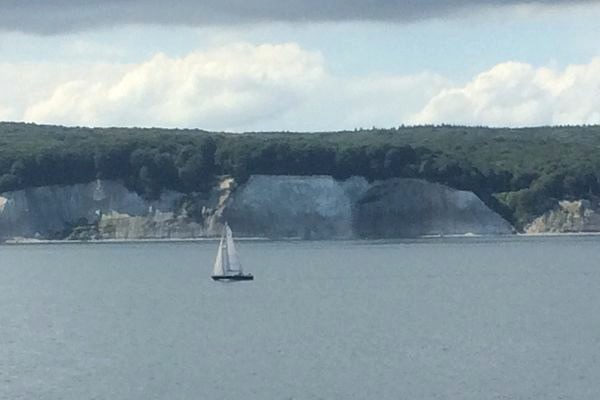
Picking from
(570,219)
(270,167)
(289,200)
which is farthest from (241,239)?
(570,219)

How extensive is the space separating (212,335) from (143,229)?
306ft

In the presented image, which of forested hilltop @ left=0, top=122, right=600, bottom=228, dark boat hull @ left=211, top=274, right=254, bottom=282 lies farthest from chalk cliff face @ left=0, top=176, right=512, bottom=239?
dark boat hull @ left=211, top=274, right=254, bottom=282

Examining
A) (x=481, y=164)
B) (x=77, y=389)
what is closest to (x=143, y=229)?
(x=481, y=164)

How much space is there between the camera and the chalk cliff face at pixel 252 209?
5984 inches

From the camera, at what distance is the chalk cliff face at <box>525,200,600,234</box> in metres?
158

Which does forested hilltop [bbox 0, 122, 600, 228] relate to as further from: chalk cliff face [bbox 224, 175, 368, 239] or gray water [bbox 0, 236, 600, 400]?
gray water [bbox 0, 236, 600, 400]

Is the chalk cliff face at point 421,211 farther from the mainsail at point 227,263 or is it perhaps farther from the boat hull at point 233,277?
the boat hull at point 233,277

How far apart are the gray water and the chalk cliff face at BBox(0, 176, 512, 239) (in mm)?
35389

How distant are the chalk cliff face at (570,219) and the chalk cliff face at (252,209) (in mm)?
4120

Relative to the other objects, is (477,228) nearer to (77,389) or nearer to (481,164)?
(481,164)

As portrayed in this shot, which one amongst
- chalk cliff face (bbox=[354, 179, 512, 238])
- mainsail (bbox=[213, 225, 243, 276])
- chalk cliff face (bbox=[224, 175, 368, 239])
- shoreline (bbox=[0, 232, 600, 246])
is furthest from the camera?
chalk cliff face (bbox=[354, 179, 512, 238])

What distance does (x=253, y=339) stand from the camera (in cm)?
6047

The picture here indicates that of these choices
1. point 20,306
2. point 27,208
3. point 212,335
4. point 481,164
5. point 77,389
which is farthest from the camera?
point 481,164

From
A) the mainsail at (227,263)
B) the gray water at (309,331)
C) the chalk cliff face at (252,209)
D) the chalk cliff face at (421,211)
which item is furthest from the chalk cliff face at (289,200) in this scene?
the mainsail at (227,263)
